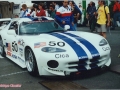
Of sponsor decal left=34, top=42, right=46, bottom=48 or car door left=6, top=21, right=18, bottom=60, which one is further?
car door left=6, top=21, right=18, bottom=60

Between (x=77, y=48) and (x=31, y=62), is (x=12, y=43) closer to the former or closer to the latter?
(x=31, y=62)

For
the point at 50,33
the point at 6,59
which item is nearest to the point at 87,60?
the point at 50,33

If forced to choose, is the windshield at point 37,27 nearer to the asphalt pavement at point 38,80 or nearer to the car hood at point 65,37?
the car hood at point 65,37

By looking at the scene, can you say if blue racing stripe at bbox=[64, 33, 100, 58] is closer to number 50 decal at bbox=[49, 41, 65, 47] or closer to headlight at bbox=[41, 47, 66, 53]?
number 50 decal at bbox=[49, 41, 65, 47]

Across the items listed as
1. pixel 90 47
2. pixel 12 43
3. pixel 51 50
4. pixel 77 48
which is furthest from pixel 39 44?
pixel 12 43

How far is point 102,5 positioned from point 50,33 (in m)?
2.58

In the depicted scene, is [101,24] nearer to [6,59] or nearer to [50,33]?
[50,33]

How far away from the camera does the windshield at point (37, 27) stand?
5.39 metres

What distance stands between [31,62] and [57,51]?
2.45ft

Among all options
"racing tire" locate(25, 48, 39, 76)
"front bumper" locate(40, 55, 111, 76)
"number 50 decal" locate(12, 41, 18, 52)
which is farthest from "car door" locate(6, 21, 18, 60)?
"front bumper" locate(40, 55, 111, 76)

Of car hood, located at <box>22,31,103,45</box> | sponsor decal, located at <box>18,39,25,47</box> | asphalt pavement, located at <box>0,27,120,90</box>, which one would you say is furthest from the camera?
sponsor decal, located at <box>18,39,25,47</box>

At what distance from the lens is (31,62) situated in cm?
473

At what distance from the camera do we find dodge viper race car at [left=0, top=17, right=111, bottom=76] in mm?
4207

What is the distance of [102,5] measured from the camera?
708cm
